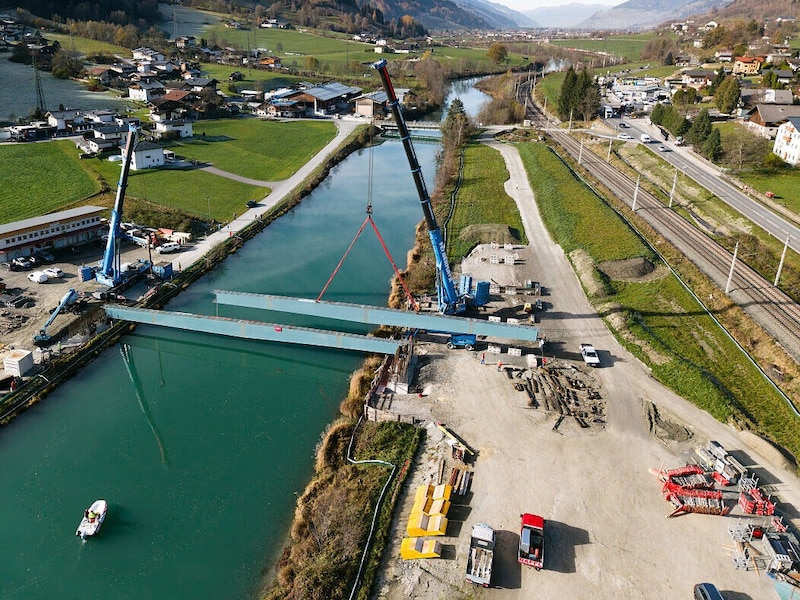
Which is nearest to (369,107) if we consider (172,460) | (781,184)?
(781,184)

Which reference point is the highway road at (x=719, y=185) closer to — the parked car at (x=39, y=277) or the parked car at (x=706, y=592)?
the parked car at (x=706, y=592)

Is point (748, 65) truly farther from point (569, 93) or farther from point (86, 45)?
point (86, 45)

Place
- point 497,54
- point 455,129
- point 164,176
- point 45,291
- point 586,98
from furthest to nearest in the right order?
1. point 497,54
2. point 586,98
3. point 455,129
4. point 164,176
5. point 45,291

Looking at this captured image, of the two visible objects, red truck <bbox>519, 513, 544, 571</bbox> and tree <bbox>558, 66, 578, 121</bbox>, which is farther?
tree <bbox>558, 66, 578, 121</bbox>

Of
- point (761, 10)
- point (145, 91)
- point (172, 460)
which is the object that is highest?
point (761, 10)

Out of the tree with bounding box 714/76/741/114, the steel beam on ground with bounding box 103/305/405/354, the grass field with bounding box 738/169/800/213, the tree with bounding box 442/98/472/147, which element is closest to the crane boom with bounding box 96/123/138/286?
the steel beam on ground with bounding box 103/305/405/354

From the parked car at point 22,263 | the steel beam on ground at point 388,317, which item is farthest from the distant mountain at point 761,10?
the parked car at point 22,263

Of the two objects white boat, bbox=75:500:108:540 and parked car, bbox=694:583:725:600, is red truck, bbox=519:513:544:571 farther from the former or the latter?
white boat, bbox=75:500:108:540
